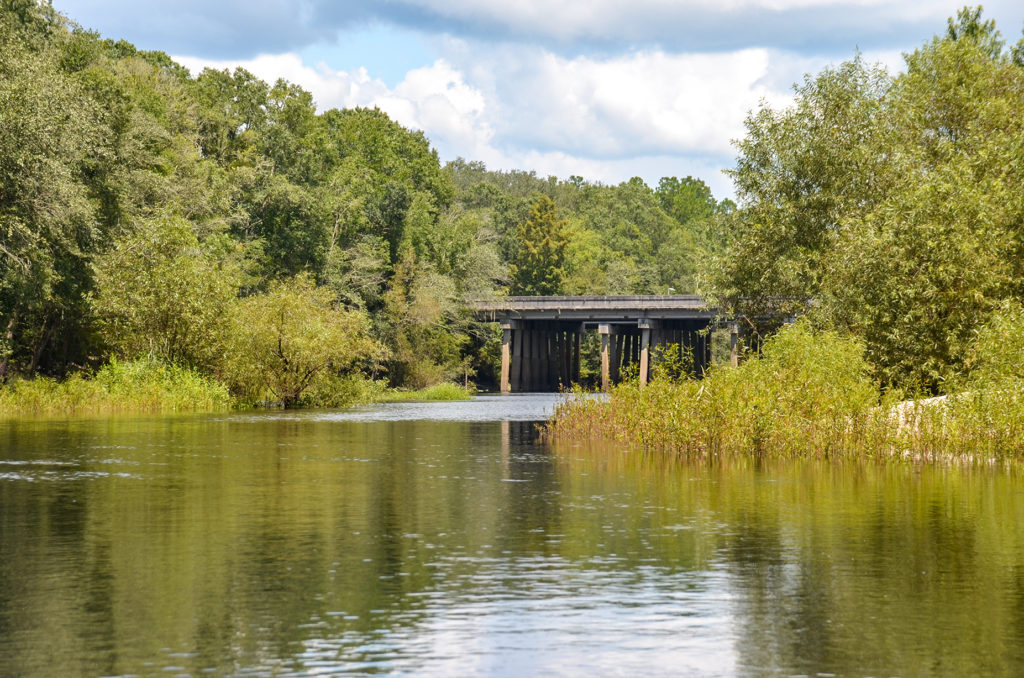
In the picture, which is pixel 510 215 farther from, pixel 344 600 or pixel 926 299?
pixel 344 600

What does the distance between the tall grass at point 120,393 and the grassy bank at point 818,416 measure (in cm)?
2560

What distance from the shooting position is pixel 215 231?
70625 mm

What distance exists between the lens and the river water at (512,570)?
9.92m

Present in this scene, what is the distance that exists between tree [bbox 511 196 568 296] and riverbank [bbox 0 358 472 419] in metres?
86.0

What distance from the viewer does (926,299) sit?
36.7m

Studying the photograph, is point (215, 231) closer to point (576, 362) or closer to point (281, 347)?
point (281, 347)

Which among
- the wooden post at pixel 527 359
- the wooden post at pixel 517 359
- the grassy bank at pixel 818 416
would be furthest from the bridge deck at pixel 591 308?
the grassy bank at pixel 818 416

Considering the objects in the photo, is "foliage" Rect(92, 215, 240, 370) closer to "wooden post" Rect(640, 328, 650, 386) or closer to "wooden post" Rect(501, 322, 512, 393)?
"wooden post" Rect(501, 322, 512, 393)

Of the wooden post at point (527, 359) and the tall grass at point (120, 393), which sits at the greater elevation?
the wooden post at point (527, 359)

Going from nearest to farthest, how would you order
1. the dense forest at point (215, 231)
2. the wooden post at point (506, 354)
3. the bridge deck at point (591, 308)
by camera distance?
the dense forest at point (215, 231)
the bridge deck at point (591, 308)
the wooden post at point (506, 354)

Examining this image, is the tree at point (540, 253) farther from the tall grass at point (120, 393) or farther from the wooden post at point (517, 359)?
the tall grass at point (120, 393)

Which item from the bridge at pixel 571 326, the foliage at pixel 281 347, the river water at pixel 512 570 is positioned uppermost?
the bridge at pixel 571 326

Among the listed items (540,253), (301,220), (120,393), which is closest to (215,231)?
(301,220)

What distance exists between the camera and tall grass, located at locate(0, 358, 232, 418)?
1902 inches
